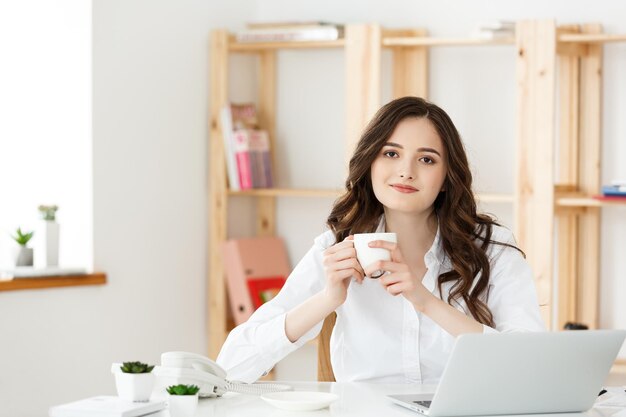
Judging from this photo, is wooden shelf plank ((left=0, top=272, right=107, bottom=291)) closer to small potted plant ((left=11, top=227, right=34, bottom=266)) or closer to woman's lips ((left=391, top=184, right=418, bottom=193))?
small potted plant ((left=11, top=227, right=34, bottom=266))

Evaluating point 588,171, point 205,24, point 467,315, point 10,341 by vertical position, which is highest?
point 205,24

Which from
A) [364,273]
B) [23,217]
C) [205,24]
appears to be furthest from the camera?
[205,24]

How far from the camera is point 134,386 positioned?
5.51 ft

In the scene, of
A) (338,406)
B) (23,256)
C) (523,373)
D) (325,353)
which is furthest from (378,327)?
(23,256)

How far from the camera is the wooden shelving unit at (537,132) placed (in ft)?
12.1

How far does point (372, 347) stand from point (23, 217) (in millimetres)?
1876

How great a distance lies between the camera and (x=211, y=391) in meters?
1.85

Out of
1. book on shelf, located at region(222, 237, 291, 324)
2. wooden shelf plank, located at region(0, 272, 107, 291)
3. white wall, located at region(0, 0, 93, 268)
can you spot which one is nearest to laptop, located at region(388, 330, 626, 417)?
wooden shelf plank, located at region(0, 272, 107, 291)

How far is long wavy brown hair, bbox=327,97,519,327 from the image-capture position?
2320 mm

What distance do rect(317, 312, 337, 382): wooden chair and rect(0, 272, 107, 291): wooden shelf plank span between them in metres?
1.46

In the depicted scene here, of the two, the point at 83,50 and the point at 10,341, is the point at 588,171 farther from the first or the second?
the point at 10,341

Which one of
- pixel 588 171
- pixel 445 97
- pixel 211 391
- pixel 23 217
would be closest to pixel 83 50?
pixel 23 217

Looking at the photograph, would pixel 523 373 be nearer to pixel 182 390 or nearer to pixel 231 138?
pixel 182 390

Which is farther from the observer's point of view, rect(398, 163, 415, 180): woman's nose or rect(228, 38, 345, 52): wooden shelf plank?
rect(228, 38, 345, 52): wooden shelf plank
